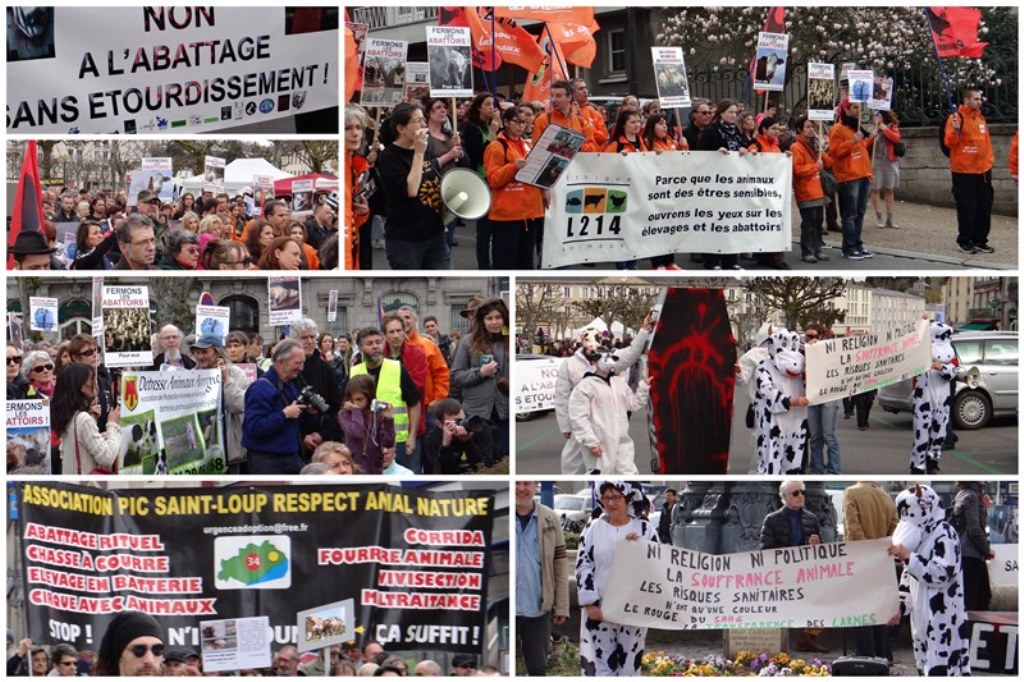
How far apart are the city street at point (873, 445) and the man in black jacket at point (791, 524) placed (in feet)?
1.18

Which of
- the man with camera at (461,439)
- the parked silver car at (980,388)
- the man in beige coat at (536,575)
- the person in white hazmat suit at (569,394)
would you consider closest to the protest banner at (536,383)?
the person in white hazmat suit at (569,394)

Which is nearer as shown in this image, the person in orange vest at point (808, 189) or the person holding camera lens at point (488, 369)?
the person holding camera lens at point (488, 369)

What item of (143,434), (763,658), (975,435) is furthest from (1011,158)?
(143,434)

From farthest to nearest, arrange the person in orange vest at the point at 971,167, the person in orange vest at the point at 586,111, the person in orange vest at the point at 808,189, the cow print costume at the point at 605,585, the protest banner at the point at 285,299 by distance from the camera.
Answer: the person in orange vest at the point at 971,167 → the person in orange vest at the point at 808,189 → the person in orange vest at the point at 586,111 → the cow print costume at the point at 605,585 → the protest banner at the point at 285,299

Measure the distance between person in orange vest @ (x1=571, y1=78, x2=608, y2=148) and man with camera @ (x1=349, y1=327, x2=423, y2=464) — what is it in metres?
2.59

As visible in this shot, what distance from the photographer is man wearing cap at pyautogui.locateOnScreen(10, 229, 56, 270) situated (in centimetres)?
886

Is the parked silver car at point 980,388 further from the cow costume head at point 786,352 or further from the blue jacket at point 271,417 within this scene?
the blue jacket at point 271,417

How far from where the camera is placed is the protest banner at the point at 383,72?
402 inches

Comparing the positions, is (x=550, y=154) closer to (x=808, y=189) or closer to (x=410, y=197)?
(x=410, y=197)

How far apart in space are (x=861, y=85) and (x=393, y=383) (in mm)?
4613

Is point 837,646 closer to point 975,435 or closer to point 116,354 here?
point 975,435

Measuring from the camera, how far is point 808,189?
10922mm

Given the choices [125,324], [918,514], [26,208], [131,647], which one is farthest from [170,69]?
[918,514]

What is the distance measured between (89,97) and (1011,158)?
641cm
